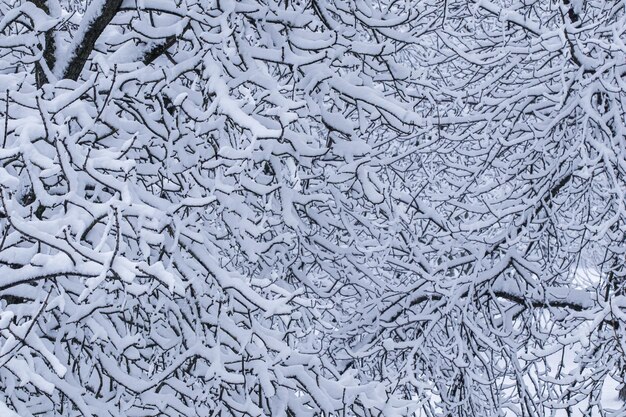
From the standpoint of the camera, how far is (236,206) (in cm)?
391

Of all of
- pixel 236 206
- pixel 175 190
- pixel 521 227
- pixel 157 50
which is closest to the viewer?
pixel 175 190

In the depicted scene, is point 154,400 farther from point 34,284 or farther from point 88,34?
point 88,34

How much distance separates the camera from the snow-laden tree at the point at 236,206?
2924mm

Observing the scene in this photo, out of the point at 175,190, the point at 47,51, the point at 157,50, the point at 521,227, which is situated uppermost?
the point at 521,227

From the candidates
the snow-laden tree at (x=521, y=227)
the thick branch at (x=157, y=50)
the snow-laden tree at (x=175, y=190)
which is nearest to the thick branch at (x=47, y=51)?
the snow-laden tree at (x=175, y=190)

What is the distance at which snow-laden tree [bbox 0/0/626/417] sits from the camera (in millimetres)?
2924

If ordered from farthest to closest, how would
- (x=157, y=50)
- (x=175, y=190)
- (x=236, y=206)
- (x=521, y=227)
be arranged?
(x=521, y=227) → (x=157, y=50) → (x=236, y=206) → (x=175, y=190)

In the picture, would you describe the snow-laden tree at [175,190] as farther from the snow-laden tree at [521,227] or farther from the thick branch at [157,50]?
the snow-laden tree at [521,227]

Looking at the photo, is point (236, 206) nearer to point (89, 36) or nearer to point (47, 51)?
point (89, 36)

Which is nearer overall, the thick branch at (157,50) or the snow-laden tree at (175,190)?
the snow-laden tree at (175,190)

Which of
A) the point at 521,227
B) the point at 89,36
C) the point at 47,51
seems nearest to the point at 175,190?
the point at 89,36

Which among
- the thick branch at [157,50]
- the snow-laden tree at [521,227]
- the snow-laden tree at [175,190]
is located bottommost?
the snow-laden tree at [175,190]

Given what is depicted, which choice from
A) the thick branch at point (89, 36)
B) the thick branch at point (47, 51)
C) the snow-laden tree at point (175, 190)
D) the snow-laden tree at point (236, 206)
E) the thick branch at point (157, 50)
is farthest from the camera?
the thick branch at point (157, 50)

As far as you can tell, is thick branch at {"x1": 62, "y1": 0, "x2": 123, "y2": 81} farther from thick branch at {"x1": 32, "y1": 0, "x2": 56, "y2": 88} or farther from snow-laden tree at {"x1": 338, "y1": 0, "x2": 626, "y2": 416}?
snow-laden tree at {"x1": 338, "y1": 0, "x2": 626, "y2": 416}
